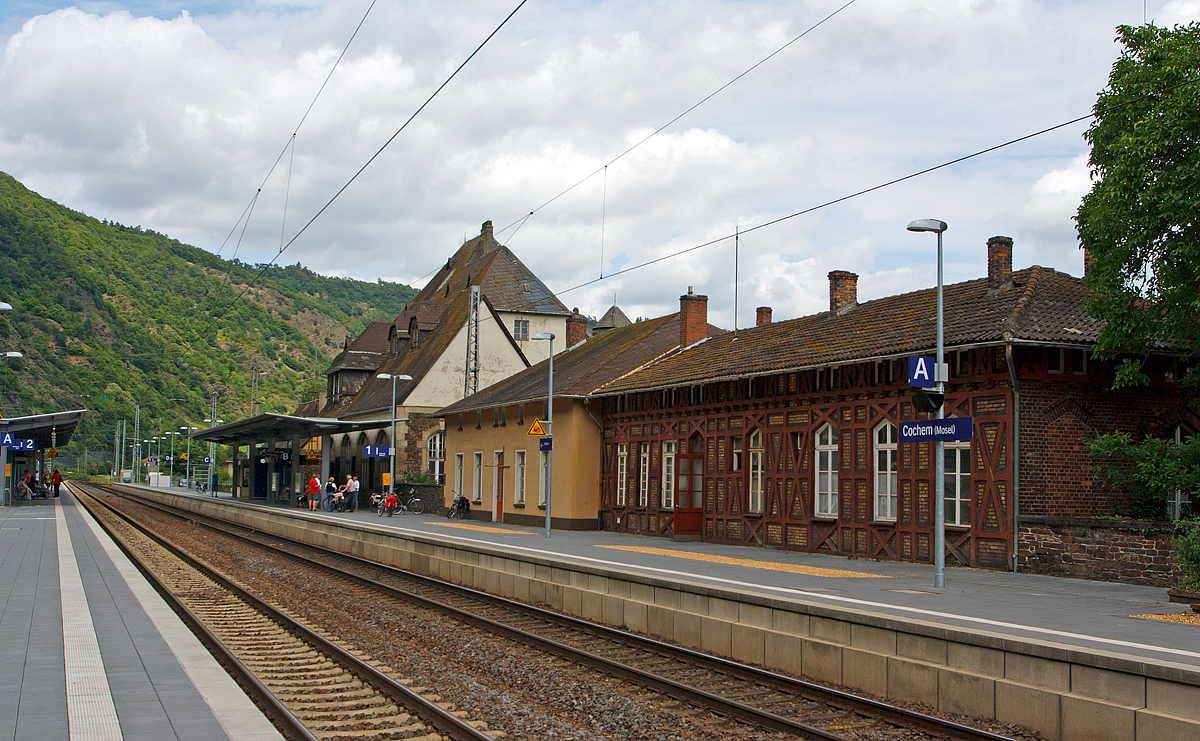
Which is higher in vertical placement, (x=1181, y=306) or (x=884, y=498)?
(x=1181, y=306)

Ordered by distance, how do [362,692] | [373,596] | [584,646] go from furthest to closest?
[373,596]
[584,646]
[362,692]

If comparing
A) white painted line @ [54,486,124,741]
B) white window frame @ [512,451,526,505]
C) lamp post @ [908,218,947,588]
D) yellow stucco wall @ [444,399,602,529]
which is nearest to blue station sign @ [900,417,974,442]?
lamp post @ [908,218,947,588]

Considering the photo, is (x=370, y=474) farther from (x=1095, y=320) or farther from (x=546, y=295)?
(x=1095, y=320)

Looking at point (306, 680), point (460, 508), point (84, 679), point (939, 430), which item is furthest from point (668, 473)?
point (84, 679)

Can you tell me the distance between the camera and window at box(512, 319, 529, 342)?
204 ft

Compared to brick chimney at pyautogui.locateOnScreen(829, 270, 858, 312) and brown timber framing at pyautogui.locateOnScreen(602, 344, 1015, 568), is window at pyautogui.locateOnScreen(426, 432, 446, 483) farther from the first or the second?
brick chimney at pyautogui.locateOnScreen(829, 270, 858, 312)

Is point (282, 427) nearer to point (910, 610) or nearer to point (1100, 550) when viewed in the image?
point (1100, 550)

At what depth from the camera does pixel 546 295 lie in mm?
64562

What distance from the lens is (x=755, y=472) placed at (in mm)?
24547

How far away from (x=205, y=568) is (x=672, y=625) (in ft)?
39.3

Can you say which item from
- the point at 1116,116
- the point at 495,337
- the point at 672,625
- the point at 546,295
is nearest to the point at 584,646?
the point at 672,625

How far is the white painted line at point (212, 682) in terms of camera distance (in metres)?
7.25

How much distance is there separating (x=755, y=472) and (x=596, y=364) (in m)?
10.6

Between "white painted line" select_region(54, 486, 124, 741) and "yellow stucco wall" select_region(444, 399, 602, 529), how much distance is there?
18.0m
